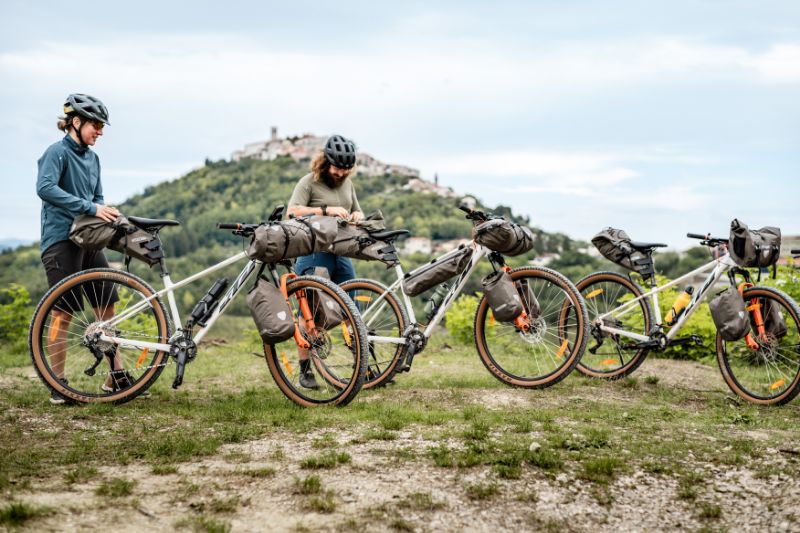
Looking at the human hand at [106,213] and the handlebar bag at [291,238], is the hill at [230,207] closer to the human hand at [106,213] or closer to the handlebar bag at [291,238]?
the handlebar bag at [291,238]

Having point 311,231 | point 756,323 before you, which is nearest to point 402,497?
point 311,231

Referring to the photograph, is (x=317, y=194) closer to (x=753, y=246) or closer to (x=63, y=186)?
(x=63, y=186)

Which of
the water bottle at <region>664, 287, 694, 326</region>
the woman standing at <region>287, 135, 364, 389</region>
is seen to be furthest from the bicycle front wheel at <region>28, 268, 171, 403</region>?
the water bottle at <region>664, 287, 694, 326</region>

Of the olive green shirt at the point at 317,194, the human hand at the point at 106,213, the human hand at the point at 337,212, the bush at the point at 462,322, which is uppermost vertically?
the olive green shirt at the point at 317,194

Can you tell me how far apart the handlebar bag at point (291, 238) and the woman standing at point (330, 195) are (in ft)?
2.20

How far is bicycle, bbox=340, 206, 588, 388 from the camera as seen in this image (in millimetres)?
5934

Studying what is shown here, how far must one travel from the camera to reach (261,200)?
96938 millimetres

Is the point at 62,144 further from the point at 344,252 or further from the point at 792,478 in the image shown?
the point at 792,478

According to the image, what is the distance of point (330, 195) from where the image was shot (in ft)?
21.4

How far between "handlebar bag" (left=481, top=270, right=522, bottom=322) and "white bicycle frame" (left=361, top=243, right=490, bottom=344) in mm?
241

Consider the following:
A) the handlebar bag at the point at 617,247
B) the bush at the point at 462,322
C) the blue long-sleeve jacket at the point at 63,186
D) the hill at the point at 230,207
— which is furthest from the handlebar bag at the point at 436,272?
the hill at the point at 230,207

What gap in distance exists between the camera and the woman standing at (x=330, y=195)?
6.25 m

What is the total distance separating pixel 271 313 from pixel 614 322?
10.7 feet

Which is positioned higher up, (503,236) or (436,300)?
(503,236)
